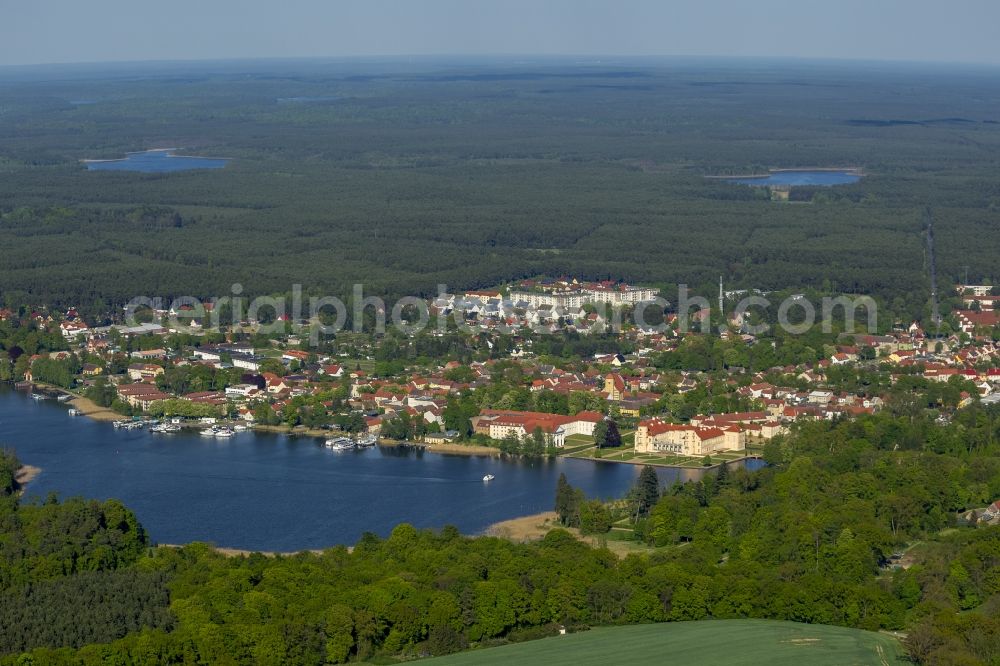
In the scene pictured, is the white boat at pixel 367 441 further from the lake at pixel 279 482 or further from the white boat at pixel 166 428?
the white boat at pixel 166 428

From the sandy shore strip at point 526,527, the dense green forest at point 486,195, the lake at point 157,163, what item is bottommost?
the lake at point 157,163

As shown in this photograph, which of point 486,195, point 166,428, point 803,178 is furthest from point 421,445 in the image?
point 803,178

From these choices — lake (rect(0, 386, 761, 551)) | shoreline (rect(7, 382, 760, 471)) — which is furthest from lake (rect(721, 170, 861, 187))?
lake (rect(0, 386, 761, 551))

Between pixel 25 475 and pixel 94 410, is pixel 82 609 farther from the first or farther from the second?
pixel 94 410

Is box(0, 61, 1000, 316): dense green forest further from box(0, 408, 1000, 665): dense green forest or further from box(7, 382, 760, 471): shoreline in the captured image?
box(0, 408, 1000, 665): dense green forest

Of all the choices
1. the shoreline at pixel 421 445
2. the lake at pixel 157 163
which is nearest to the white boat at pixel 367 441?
the shoreline at pixel 421 445

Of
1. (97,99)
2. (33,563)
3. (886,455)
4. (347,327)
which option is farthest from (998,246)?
(97,99)
